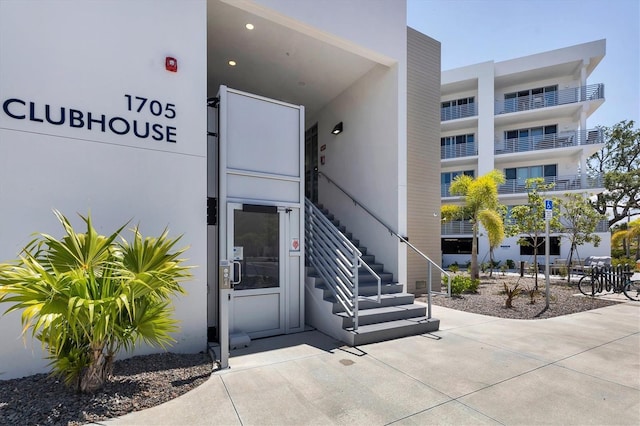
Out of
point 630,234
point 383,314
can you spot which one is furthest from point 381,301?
point 630,234

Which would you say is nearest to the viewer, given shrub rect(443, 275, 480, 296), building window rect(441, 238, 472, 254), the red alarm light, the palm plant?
the palm plant

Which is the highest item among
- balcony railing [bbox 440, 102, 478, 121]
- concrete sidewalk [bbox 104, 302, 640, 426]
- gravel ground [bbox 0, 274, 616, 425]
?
balcony railing [bbox 440, 102, 478, 121]

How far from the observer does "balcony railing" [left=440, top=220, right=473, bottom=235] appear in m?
22.1

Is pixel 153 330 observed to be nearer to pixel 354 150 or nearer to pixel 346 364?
pixel 346 364

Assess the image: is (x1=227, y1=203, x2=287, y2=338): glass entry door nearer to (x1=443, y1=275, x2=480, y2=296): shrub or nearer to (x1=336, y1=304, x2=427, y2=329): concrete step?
(x1=336, y1=304, x2=427, y2=329): concrete step

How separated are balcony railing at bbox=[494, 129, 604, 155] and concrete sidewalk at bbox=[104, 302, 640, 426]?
763 inches

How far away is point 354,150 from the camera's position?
8797mm

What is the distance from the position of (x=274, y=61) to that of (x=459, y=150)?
1977 centimetres

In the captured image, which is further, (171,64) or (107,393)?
(171,64)

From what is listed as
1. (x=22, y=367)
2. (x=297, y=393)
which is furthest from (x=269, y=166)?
(x=22, y=367)

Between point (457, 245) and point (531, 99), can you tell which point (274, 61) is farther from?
point (531, 99)

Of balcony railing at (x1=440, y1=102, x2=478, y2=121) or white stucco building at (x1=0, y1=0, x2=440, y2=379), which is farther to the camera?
balcony railing at (x1=440, y1=102, x2=478, y2=121)

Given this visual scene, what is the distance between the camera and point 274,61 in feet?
25.7

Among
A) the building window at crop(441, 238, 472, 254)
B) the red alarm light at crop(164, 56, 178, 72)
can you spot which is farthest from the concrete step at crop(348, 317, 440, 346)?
the building window at crop(441, 238, 472, 254)
